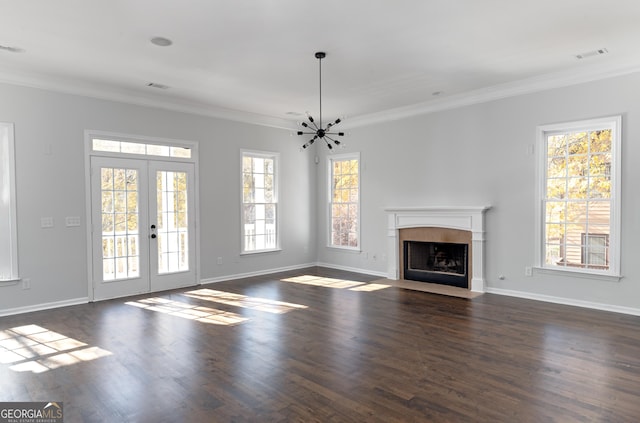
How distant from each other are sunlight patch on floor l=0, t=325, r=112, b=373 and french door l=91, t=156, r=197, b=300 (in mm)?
1472

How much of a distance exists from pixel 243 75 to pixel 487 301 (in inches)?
172

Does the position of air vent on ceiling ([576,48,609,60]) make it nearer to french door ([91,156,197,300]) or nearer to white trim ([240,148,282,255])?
white trim ([240,148,282,255])

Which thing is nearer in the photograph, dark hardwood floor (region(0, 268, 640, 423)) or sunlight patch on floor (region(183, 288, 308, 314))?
dark hardwood floor (region(0, 268, 640, 423))

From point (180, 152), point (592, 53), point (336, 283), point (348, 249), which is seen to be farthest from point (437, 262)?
point (180, 152)

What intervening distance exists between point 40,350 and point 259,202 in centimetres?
442

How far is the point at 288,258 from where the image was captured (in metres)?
8.10

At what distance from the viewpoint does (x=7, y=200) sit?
4.98 m

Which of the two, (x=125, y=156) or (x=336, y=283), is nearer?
(x=125, y=156)

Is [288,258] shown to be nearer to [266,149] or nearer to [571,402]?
[266,149]

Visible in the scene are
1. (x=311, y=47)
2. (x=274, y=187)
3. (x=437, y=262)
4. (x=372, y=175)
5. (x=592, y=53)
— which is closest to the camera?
(x=311, y=47)

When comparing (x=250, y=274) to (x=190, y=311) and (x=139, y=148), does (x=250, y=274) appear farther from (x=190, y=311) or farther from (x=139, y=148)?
(x=139, y=148)

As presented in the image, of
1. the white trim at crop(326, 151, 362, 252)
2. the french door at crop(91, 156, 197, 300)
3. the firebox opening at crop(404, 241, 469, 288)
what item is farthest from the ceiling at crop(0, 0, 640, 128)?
the firebox opening at crop(404, 241, 469, 288)

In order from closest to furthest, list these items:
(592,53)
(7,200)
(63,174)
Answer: (592,53) < (7,200) < (63,174)

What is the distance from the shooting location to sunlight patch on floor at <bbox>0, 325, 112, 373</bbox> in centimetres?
342
